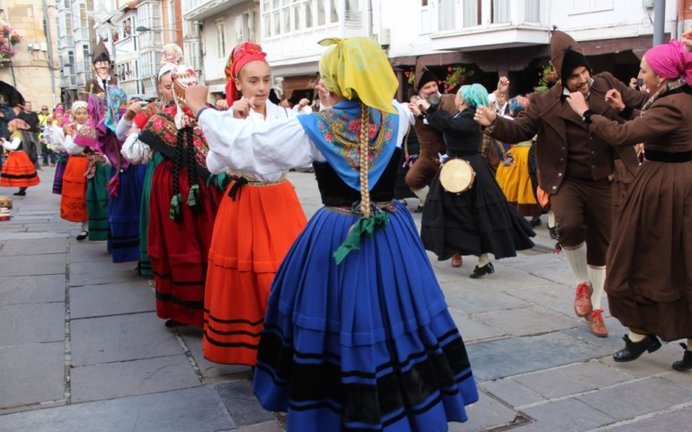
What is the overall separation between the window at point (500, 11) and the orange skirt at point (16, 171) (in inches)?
436

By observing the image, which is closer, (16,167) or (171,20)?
(16,167)

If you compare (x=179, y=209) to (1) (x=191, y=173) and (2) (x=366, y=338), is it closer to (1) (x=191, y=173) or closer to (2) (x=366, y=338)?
(1) (x=191, y=173)

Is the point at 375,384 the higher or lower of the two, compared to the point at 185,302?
higher

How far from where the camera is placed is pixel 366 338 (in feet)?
8.70

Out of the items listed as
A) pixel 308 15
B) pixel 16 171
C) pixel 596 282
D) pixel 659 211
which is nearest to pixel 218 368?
pixel 596 282

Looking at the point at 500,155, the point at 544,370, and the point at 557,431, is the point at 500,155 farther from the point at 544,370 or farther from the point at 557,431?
the point at 557,431

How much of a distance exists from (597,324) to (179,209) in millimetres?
2928

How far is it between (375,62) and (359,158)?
390 mm

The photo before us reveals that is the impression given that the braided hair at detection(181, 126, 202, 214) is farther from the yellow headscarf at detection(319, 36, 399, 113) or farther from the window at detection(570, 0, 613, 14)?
the window at detection(570, 0, 613, 14)

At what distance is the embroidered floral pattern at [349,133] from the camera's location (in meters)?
2.78

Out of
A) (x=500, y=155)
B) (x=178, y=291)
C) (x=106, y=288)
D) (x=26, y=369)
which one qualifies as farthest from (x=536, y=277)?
(x=26, y=369)

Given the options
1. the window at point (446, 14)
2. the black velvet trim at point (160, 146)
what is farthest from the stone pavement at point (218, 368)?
the window at point (446, 14)

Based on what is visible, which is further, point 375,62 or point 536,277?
point 536,277

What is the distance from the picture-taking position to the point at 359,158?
2.80 m
